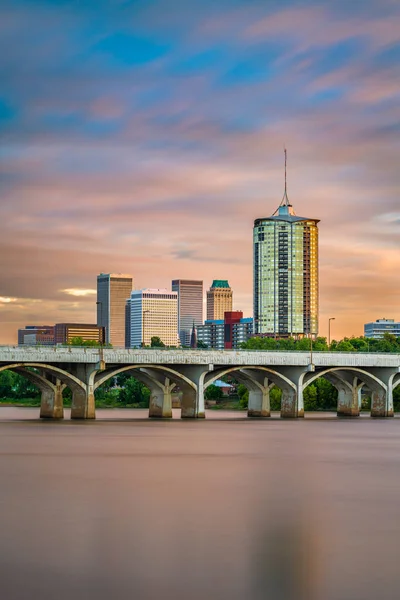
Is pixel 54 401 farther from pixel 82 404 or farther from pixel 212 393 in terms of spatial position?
pixel 212 393

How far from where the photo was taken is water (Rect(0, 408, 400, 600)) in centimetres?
2756

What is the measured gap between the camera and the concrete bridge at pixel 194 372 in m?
97.7

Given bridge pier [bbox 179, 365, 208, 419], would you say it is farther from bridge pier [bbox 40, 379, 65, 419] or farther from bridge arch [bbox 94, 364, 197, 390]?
bridge pier [bbox 40, 379, 65, 419]

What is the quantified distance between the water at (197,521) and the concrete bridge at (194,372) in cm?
2554

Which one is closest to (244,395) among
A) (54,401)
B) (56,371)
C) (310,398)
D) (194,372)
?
(310,398)

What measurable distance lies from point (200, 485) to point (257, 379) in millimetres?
68004

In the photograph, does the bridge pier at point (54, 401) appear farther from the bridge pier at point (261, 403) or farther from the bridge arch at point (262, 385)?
the bridge pier at point (261, 403)

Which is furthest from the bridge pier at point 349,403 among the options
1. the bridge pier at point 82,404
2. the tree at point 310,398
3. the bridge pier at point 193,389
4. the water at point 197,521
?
the water at point 197,521

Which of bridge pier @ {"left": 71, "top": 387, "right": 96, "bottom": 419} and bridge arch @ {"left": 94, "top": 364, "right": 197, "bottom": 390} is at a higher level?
bridge arch @ {"left": 94, "top": 364, "right": 197, "bottom": 390}

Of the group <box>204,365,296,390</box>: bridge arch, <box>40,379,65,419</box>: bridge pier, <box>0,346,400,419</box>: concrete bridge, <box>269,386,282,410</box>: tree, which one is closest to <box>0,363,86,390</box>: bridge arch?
<box>0,346,400,419</box>: concrete bridge

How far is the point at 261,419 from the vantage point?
116 m

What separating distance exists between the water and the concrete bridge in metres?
25.5

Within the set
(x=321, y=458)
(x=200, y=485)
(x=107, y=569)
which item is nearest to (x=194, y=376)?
(x=321, y=458)

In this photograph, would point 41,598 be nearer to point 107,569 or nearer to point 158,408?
point 107,569
